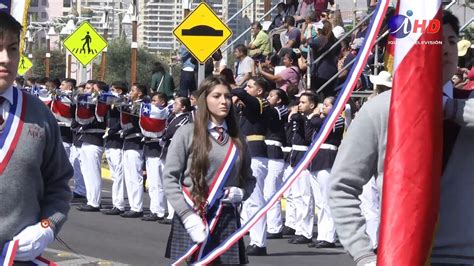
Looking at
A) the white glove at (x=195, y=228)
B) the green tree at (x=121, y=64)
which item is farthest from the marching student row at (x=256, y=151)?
the green tree at (x=121, y=64)

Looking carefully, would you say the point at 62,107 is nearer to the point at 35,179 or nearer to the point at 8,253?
the point at 35,179

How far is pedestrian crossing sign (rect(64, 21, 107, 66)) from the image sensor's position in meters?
29.5

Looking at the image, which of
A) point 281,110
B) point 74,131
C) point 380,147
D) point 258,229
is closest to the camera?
point 380,147

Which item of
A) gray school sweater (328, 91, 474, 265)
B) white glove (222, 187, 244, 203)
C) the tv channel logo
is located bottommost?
white glove (222, 187, 244, 203)

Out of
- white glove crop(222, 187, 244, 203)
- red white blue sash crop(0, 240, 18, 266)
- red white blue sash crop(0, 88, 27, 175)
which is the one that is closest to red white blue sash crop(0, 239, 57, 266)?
red white blue sash crop(0, 240, 18, 266)

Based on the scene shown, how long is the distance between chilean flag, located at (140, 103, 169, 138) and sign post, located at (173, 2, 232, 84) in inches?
44.1

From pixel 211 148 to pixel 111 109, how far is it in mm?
10612

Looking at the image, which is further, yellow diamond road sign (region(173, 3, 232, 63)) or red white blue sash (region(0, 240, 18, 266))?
yellow diamond road sign (region(173, 3, 232, 63))

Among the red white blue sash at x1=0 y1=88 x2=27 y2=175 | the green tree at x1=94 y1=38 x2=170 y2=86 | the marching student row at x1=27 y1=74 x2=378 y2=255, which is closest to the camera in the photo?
the red white blue sash at x1=0 y1=88 x2=27 y2=175

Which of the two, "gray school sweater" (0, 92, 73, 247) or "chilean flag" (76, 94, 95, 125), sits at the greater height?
"gray school sweater" (0, 92, 73, 247)

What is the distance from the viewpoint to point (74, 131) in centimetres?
2055

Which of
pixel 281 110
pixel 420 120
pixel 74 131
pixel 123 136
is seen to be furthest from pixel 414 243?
pixel 74 131

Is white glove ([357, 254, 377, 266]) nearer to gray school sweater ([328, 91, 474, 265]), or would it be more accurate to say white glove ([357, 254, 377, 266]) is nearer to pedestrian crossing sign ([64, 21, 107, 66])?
gray school sweater ([328, 91, 474, 265])

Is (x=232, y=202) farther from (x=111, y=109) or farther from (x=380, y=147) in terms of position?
(x=111, y=109)
